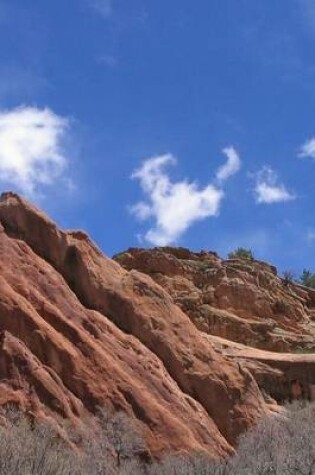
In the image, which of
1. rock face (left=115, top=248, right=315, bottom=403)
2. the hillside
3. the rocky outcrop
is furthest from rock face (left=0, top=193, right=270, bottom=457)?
the rocky outcrop

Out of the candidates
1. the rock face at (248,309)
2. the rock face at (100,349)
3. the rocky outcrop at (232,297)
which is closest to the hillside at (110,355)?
the rock face at (100,349)

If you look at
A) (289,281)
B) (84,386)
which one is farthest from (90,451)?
(289,281)

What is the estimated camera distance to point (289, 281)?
80562mm

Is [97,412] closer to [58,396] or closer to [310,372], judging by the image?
[58,396]

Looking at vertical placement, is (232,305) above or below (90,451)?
above

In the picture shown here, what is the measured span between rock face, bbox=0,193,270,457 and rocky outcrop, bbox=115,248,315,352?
1893 centimetres

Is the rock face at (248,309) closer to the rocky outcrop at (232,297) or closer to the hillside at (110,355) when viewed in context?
the rocky outcrop at (232,297)

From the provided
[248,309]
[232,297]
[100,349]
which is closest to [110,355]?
[100,349]

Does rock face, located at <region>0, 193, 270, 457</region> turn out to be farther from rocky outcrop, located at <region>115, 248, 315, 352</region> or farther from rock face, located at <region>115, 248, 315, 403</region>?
rocky outcrop, located at <region>115, 248, 315, 352</region>

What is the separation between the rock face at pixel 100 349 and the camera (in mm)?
32219

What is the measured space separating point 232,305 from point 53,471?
1767 inches

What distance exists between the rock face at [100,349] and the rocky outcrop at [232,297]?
18.9m

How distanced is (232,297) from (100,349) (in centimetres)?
3455

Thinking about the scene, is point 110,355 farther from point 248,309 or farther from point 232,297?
point 248,309
